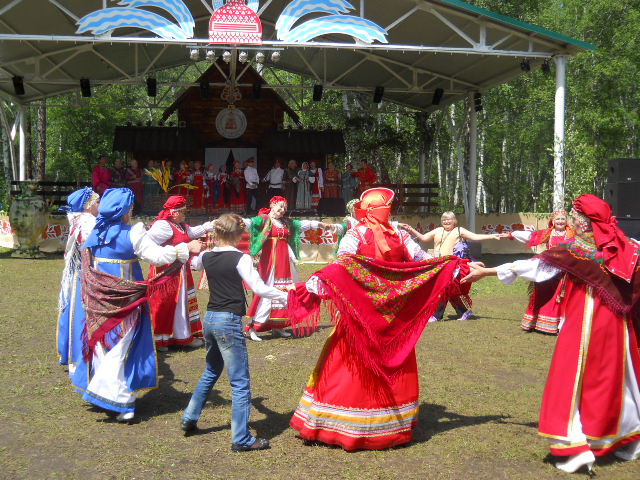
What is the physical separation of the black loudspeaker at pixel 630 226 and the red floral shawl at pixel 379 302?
786cm

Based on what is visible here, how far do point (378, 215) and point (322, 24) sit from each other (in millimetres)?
9543

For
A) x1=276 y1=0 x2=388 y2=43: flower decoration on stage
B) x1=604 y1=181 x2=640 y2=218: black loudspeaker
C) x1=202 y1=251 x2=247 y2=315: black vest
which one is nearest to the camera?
x1=202 y1=251 x2=247 y2=315: black vest

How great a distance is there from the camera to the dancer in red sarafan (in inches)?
185

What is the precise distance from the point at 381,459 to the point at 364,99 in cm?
2467

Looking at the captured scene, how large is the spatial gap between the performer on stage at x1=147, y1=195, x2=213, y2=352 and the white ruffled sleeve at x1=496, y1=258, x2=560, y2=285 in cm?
370

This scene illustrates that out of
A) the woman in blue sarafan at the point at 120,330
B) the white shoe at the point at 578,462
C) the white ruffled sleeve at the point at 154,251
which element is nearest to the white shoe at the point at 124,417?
the woman in blue sarafan at the point at 120,330

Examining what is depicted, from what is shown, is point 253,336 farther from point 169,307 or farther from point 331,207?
point 331,207

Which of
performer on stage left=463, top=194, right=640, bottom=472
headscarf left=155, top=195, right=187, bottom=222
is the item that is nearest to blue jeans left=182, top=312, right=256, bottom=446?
performer on stage left=463, top=194, right=640, bottom=472

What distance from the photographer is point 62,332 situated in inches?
257

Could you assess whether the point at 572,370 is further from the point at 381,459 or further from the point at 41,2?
the point at 41,2

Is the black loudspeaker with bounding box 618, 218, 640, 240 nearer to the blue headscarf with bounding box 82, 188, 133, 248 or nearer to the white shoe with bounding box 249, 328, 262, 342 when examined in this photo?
the white shoe with bounding box 249, 328, 262, 342

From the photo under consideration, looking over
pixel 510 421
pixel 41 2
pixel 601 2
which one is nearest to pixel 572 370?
pixel 510 421

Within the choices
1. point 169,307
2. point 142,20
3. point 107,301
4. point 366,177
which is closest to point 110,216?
point 107,301

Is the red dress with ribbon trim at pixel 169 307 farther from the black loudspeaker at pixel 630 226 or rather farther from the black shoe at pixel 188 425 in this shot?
the black loudspeaker at pixel 630 226
